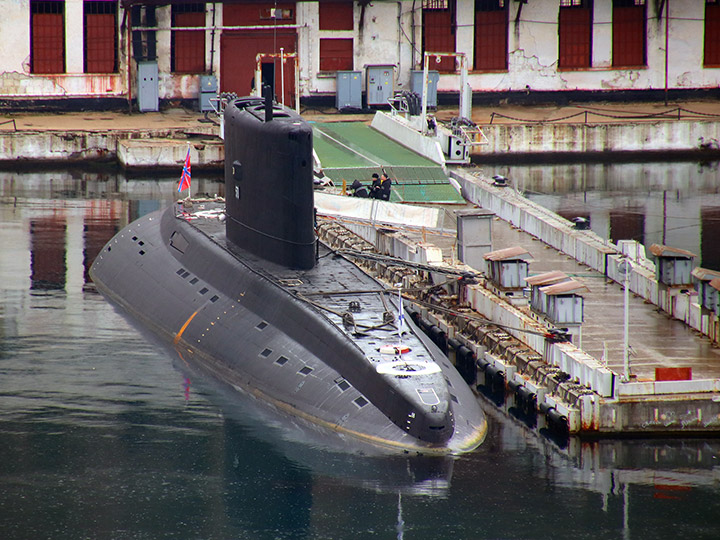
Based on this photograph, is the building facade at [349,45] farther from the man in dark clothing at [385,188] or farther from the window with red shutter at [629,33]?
the man in dark clothing at [385,188]

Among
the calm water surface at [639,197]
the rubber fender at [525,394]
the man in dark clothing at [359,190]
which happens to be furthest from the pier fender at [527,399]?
the man in dark clothing at [359,190]

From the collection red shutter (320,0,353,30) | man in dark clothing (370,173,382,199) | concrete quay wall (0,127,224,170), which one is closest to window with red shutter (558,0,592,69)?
red shutter (320,0,353,30)

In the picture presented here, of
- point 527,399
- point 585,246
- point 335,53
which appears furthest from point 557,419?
point 335,53

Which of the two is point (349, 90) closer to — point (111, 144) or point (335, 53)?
point (335, 53)

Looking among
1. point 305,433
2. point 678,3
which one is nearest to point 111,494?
point 305,433

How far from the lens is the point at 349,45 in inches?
2692

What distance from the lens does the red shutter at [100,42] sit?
66.1 meters

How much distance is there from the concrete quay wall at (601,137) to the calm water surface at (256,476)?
34562 mm

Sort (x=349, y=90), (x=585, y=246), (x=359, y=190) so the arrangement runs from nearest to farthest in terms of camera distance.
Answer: (x=585, y=246) < (x=359, y=190) < (x=349, y=90)

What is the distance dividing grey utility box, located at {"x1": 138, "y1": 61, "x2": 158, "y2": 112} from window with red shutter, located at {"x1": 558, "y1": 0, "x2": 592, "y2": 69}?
2341 centimetres

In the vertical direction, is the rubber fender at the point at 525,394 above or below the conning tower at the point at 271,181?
below

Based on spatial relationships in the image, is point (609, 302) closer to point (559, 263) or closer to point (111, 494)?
point (559, 263)

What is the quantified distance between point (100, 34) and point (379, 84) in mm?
15609

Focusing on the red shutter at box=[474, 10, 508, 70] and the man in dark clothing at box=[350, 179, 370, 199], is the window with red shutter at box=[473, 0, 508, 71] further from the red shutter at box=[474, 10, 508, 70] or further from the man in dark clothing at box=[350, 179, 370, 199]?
the man in dark clothing at box=[350, 179, 370, 199]
